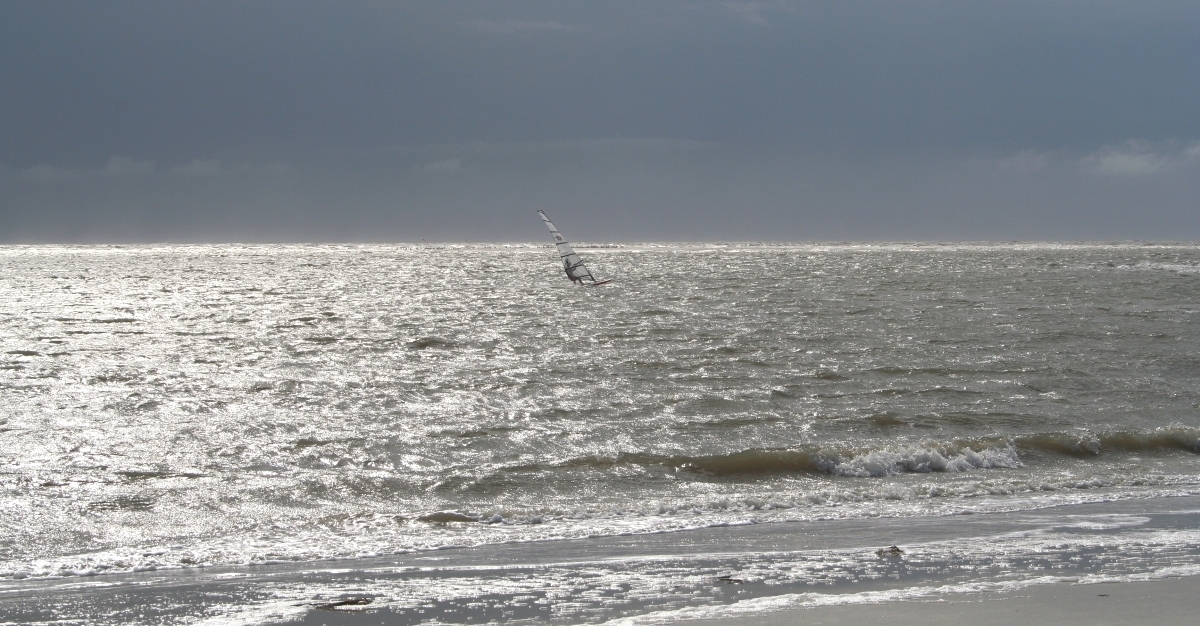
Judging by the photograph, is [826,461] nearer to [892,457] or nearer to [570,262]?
[892,457]

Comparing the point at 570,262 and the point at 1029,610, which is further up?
the point at 570,262

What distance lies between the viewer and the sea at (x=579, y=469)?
7.88 meters

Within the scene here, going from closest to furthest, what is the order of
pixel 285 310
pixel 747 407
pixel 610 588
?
1. pixel 610 588
2. pixel 747 407
3. pixel 285 310

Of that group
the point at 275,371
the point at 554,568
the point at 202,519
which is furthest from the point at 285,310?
the point at 554,568

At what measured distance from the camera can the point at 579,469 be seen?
13.0 m

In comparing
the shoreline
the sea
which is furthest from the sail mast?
the shoreline

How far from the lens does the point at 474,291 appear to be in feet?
174

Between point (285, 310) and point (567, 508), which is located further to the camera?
point (285, 310)

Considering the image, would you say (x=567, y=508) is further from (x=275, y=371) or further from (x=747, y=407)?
(x=275, y=371)

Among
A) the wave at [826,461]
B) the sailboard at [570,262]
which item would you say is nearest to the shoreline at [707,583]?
the wave at [826,461]

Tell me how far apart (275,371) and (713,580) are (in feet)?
51.7

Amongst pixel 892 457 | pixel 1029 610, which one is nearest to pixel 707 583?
pixel 1029 610

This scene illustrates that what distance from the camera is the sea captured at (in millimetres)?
7875

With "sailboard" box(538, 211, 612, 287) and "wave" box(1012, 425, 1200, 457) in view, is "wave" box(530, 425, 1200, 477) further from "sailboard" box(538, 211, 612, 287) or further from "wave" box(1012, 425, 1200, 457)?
"sailboard" box(538, 211, 612, 287)
